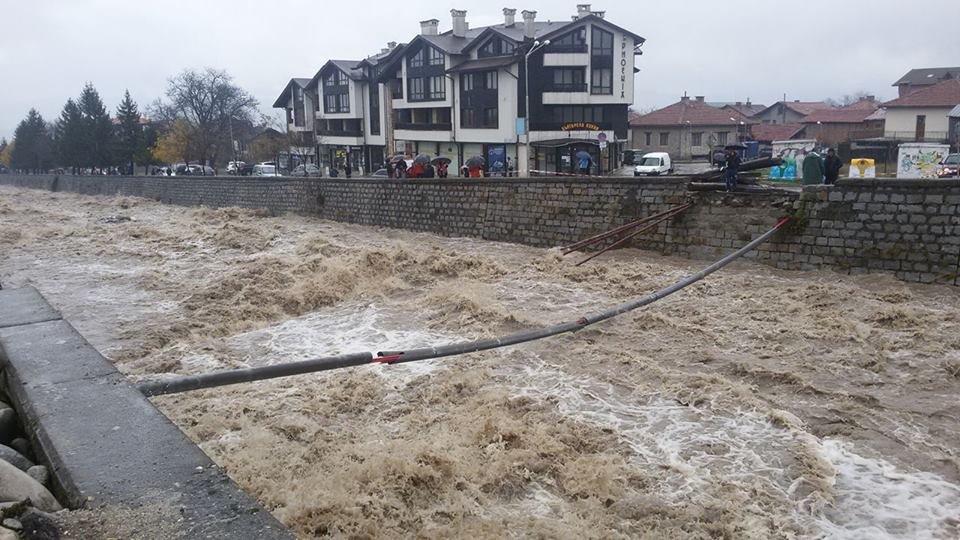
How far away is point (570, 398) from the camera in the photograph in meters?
8.60

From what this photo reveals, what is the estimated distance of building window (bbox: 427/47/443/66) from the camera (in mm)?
43500

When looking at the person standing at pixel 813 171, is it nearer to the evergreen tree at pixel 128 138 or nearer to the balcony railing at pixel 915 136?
the balcony railing at pixel 915 136

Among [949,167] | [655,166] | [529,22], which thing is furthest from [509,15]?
[949,167]

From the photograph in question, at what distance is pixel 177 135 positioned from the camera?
189 feet

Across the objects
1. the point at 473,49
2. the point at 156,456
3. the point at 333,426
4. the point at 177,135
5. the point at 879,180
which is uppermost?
the point at 473,49

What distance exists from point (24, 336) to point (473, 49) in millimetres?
38819

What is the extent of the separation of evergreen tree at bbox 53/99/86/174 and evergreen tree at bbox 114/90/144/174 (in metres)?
4.80

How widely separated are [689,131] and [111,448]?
53.7 meters

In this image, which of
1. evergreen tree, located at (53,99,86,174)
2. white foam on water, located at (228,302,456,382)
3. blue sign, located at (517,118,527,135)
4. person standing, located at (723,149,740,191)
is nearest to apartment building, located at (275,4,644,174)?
blue sign, located at (517,118,527,135)

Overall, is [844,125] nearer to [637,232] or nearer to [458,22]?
[458,22]

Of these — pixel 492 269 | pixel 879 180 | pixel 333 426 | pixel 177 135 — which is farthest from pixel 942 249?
pixel 177 135

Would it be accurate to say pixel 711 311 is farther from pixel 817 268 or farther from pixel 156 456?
pixel 156 456

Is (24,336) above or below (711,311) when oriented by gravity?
above

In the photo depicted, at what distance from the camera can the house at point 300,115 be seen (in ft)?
186
